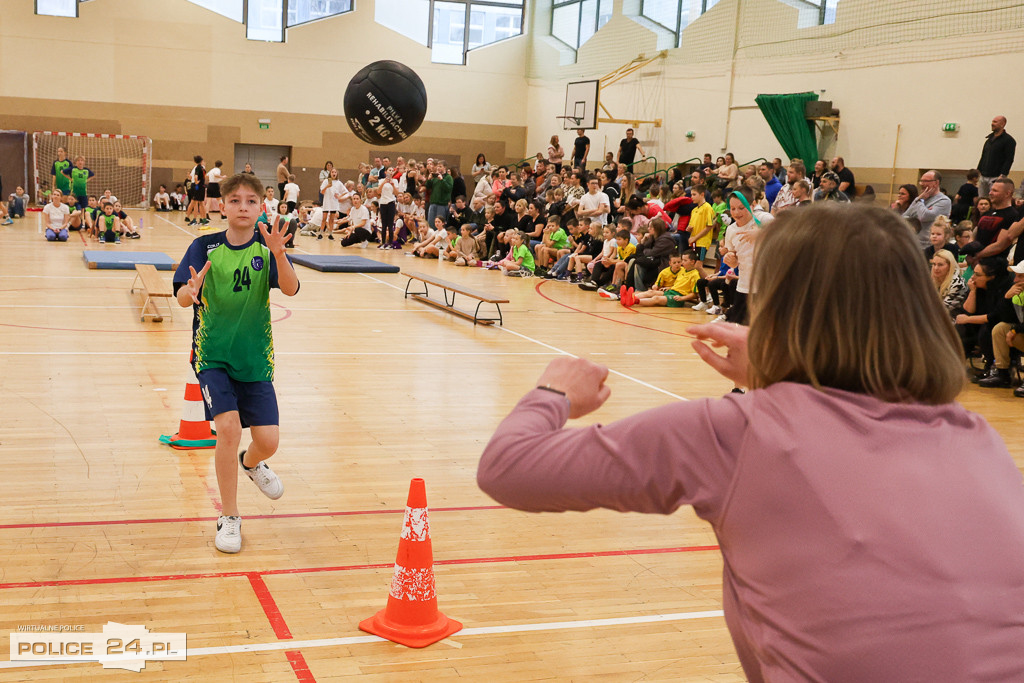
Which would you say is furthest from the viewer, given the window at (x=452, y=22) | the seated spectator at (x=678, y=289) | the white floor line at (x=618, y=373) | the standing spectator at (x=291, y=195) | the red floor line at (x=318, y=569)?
the window at (x=452, y=22)

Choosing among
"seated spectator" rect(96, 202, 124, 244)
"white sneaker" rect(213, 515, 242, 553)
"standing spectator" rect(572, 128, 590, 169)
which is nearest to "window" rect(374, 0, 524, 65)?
"standing spectator" rect(572, 128, 590, 169)

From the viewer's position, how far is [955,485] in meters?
1.21

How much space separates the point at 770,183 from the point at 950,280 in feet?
20.9

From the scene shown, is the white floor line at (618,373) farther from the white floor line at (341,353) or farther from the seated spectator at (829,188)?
the seated spectator at (829,188)

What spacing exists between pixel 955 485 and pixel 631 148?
Answer: 2211cm

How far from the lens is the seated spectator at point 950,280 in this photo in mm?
10039

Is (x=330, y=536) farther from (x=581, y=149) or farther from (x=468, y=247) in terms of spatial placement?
(x=581, y=149)

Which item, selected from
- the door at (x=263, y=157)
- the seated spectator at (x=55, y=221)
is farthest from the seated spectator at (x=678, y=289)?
the door at (x=263, y=157)

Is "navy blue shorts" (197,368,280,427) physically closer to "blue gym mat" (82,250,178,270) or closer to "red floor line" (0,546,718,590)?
"red floor line" (0,546,718,590)

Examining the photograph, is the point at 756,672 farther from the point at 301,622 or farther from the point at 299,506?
the point at 299,506

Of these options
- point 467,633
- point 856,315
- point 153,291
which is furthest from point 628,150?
point 856,315

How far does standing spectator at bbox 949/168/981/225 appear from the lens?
12.4 meters

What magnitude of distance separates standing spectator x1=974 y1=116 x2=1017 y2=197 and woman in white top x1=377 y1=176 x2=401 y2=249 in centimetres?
1248

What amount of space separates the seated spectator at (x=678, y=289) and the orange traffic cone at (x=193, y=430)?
9073 millimetres
